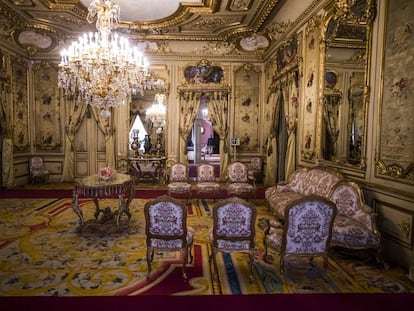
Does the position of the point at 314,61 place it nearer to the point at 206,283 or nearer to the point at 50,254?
the point at 206,283

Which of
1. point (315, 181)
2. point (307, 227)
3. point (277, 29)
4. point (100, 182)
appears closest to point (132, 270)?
point (100, 182)

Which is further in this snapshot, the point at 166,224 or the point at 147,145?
the point at 147,145

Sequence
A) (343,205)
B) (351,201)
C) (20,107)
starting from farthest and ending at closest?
(20,107), (343,205), (351,201)

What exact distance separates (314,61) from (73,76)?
4.49 metres

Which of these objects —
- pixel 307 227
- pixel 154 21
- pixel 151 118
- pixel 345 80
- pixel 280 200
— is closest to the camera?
pixel 307 227

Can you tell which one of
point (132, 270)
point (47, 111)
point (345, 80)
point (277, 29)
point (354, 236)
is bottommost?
point (132, 270)

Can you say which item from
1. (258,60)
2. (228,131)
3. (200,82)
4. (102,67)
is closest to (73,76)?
(102,67)

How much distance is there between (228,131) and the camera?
360 inches

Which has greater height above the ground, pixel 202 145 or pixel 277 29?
pixel 277 29

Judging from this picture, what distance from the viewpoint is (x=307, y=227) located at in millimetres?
2898

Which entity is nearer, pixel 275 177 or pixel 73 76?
pixel 73 76

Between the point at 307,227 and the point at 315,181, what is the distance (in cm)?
189

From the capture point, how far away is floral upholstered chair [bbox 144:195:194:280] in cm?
297

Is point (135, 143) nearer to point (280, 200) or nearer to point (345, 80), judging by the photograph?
point (280, 200)
